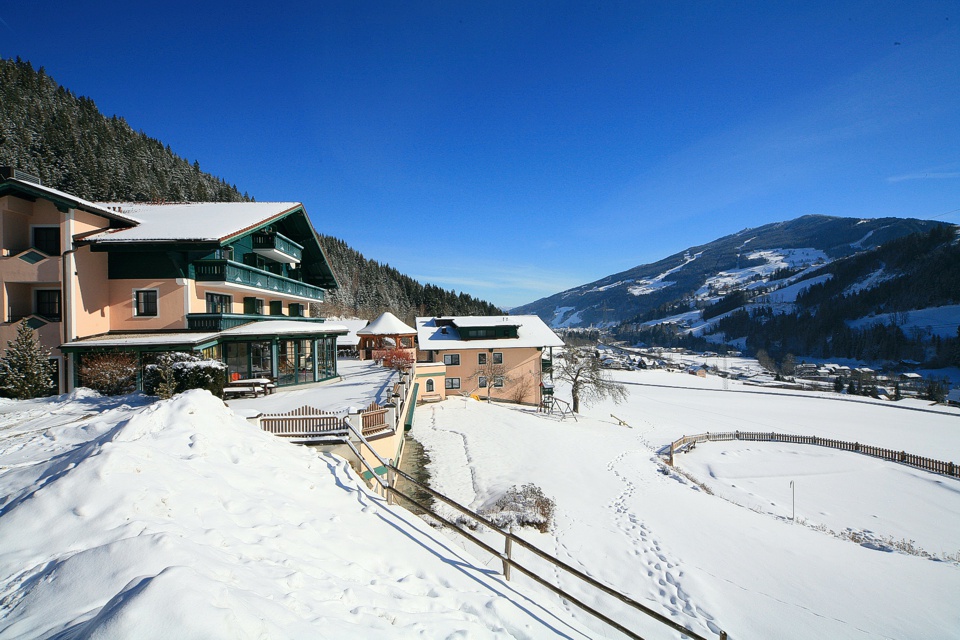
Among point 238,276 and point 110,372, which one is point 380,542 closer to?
point 110,372

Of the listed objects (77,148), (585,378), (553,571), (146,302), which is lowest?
(553,571)

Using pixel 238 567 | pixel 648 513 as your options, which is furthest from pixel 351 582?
pixel 648 513

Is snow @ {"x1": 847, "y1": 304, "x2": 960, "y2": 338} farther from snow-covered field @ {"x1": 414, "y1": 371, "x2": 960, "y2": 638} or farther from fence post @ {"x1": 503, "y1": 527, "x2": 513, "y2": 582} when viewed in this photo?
fence post @ {"x1": 503, "y1": 527, "x2": 513, "y2": 582}

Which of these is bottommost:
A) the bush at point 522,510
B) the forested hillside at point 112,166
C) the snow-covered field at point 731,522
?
the snow-covered field at point 731,522

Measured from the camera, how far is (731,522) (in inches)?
572

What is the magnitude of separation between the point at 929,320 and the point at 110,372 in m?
199

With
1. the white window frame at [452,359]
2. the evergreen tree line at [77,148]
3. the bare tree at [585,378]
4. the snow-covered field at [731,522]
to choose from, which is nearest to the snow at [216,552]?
the snow-covered field at [731,522]

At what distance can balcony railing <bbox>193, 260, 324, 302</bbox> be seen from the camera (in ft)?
61.4

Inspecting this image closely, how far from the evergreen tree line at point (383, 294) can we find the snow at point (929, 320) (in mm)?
137207

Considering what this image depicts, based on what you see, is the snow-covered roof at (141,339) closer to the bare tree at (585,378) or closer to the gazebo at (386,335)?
the gazebo at (386,335)

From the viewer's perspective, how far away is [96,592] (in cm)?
366

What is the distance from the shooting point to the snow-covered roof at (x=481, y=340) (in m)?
36.9

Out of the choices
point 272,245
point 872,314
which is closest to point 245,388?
point 272,245

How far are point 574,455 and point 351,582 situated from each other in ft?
56.0
